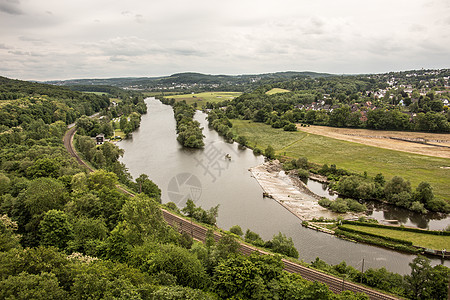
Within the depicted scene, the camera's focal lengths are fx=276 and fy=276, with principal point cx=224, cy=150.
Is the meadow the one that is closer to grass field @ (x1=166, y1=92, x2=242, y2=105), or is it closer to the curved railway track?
grass field @ (x1=166, y1=92, x2=242, y2=105)

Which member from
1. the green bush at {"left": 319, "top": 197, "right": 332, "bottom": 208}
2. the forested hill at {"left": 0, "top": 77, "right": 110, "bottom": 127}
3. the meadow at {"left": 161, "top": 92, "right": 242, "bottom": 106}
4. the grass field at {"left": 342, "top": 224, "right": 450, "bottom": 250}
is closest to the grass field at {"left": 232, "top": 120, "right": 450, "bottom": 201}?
the grass field at {"left": 342, "top": 224, "right": 450, "bottom": 250}

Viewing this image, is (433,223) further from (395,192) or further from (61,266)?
(61,266)

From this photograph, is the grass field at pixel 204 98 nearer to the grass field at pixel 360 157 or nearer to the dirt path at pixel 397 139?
the grass field at pixel 360 157

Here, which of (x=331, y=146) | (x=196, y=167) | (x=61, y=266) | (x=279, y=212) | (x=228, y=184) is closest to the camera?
(x=61, y=266)

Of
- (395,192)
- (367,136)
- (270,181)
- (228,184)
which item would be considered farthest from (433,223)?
(367,136)
